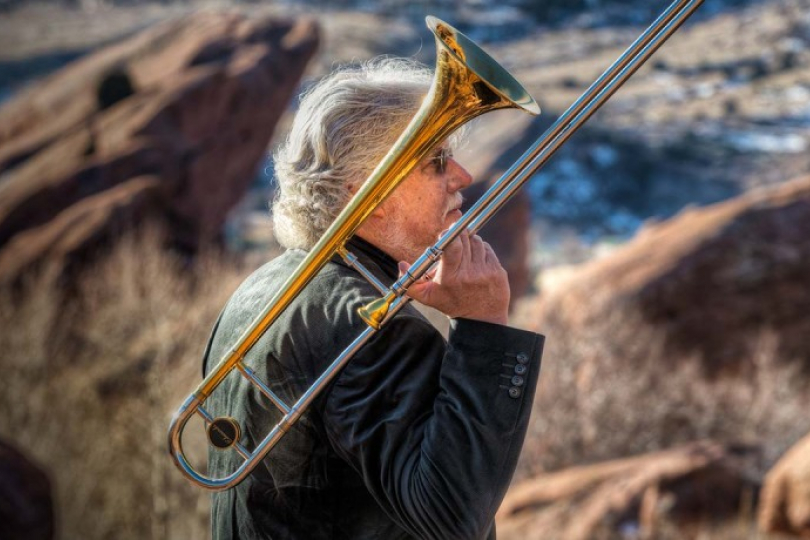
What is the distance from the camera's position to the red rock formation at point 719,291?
475 inches

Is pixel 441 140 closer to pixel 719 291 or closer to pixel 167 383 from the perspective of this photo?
pixel 167 383

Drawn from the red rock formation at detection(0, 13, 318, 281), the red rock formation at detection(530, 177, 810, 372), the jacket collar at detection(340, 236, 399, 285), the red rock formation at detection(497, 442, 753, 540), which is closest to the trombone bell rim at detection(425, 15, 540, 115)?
the jacket collar at detection(340, 236, 399, 285)

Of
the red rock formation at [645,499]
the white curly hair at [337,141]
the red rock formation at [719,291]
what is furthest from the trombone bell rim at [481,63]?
the red rock formation at [719,291]

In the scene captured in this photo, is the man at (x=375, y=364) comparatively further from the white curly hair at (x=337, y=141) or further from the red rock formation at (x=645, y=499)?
the red rock formation at (x=645, y=499)

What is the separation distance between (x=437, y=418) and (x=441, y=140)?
19.3 inches

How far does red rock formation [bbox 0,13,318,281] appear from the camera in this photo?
1319cm

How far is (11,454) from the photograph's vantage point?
453 centimetres

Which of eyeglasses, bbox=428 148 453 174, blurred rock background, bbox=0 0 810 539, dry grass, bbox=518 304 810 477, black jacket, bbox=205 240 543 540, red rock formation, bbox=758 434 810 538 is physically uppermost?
eyeglasses, bbox=428 148 453 174

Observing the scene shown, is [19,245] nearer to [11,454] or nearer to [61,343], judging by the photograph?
[61,343]

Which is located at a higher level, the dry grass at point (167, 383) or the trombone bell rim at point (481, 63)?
the trombone bell rim at point (481, 63)

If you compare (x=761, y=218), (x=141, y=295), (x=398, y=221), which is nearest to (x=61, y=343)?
(x=141, y=295)

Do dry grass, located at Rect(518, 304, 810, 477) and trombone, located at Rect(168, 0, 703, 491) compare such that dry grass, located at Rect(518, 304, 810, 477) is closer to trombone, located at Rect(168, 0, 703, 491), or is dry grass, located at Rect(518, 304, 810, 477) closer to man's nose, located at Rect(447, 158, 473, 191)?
man's nose, located at Rect(447, 158, 473, 191)

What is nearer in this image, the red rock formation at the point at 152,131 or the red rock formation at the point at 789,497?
the red rock formation at the point at 789,497

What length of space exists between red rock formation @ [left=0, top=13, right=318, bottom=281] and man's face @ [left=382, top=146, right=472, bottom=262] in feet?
35.0
